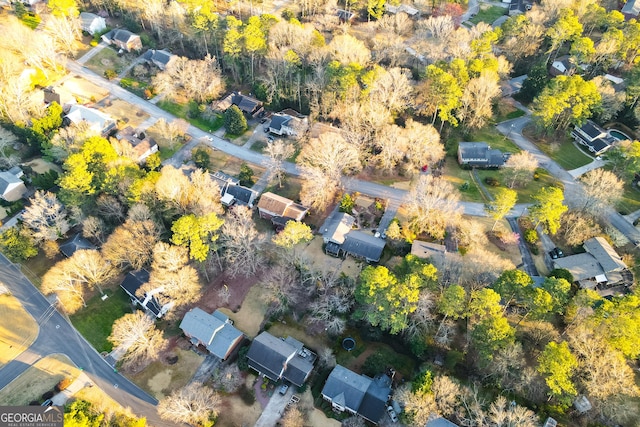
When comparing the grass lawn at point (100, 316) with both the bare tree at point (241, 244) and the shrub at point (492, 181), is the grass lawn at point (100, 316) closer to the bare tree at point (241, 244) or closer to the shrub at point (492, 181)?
the bare tree at point (241, 244)

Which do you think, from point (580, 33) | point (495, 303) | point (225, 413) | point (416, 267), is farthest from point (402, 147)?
point (580, 33)

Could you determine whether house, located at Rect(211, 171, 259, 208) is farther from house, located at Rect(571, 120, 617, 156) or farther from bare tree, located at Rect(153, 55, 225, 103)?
house, located at Rect(571, 120, 617, 156)

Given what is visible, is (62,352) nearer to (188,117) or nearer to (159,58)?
(188,117)

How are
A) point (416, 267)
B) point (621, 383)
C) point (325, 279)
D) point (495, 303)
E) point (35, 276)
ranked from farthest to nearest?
point (35, 276)
point (325, 279)
point (416, 267)
point (495, 303)
point (621, 383)

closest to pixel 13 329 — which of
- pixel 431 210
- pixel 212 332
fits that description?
pixel 212 332

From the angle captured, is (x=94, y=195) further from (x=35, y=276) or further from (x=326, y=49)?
(x=326, y=49)

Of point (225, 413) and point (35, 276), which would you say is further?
point (35, 276)
